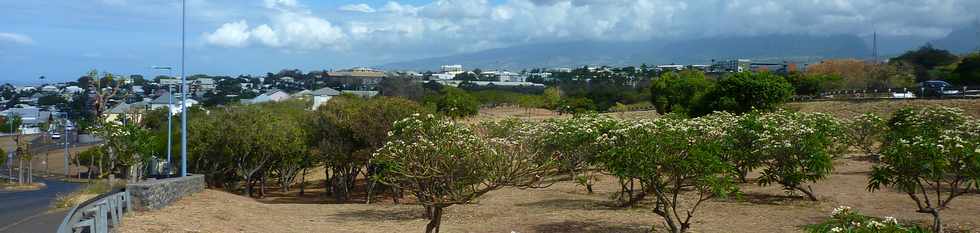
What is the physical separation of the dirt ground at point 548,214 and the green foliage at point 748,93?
20313 mm

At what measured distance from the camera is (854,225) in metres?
6.27

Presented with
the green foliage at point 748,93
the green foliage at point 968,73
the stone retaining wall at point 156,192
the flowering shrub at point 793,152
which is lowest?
the stone retaining wall at point 156,192

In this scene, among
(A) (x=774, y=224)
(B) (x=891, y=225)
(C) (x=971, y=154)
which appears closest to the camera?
(B) (x=891, y=225)

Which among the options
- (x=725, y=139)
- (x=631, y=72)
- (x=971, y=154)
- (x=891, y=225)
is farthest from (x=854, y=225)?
(x=631, y=72)

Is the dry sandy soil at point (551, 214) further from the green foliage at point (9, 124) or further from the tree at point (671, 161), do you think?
the green foliage at point (9, 124)

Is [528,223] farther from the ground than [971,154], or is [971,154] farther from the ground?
[971,154]

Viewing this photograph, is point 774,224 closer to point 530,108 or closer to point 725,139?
point 725,139

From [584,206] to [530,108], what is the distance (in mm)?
59692

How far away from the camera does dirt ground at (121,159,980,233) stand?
15477 millimetres

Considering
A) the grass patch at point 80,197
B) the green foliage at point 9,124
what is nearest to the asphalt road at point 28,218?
the grass patch at point 80,197

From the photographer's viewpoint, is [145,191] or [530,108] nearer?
[145,191]

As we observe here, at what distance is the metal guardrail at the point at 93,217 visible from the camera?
375 inches

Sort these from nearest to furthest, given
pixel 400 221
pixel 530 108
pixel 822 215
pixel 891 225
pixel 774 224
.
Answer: pixel 891 225 → pixel 774 224 → pixel 822 215 → pixel 400 221 → pixel 530 108

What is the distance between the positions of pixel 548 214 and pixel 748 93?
27.8m
